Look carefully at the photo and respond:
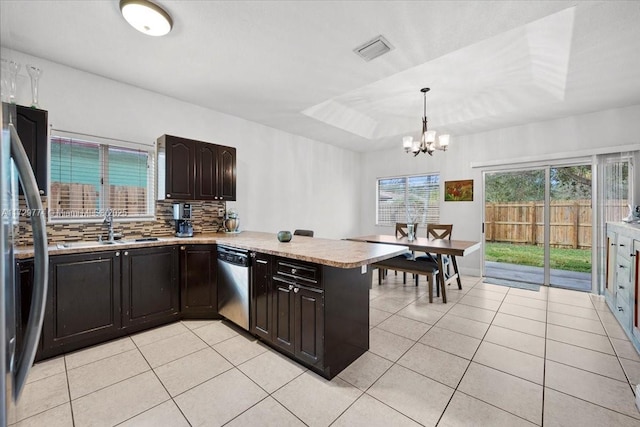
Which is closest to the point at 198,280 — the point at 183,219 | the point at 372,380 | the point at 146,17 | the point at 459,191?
the point at 183,219

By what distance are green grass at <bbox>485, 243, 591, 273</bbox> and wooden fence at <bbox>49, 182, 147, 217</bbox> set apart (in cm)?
563

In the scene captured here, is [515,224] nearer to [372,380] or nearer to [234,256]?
[372,380]

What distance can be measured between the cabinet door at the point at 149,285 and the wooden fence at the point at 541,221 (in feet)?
16.8

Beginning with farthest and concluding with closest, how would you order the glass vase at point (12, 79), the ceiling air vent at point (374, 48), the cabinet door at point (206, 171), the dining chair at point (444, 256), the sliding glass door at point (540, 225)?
1. the sliding glass door at point (540, 225)
2. the dining chair at point (444, 256)
3. the cabinet door at point (206, 171)
4. the ceiling air vent at point (374, 48)
5. the glass vase at point (12, 79)

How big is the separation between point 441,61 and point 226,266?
10.6 ft

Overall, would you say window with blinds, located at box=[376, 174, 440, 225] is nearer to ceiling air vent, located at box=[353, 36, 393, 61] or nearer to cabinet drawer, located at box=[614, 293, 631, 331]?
cabinet drawer, located at box=[614, 293, 631, 331]

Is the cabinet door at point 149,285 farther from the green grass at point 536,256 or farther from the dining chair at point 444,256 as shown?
the green grass at point 536,256

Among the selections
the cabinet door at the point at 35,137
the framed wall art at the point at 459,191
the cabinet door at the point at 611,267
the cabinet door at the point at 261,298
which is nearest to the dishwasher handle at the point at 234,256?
the cabinet door at the point at 261,298

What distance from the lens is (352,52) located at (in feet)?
8.15

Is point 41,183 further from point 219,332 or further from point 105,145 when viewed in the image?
point 219,332

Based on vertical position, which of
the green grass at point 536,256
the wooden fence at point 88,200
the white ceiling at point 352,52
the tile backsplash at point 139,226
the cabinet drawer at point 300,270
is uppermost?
the white ceiling at point 352,52

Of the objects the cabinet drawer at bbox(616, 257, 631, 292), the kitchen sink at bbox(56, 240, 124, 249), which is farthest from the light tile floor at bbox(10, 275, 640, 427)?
the kitchen sink at bbox(56, 240, 124, 249)

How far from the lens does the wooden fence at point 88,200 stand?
2.72 metres

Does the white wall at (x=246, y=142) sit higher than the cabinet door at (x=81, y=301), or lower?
higher
